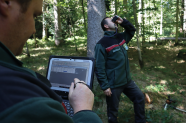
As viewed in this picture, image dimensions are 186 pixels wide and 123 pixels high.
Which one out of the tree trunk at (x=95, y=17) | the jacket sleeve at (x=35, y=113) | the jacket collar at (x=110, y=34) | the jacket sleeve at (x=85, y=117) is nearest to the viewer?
the jacket sleeve at (x=35, y=113)

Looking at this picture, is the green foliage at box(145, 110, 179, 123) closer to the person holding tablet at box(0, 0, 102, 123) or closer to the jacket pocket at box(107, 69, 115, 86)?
the jacket pocket at box(107, 69, 115, 86)

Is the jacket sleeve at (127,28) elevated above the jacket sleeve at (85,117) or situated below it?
above

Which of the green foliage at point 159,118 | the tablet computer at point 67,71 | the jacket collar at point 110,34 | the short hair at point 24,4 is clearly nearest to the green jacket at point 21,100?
the short hair at point 24,4

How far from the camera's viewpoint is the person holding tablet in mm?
415

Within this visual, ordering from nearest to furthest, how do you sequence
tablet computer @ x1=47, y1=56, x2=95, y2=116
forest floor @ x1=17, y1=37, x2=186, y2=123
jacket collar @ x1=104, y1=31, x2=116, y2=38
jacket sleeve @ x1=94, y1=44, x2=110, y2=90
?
tablet computer @ x1=47, y1=56, x2=95, y2=116
jacket sleeve @ x1=94, y1=44, x2=110, y2=90
jacket collar @ x1=104, y1=31, x2=116, y2=38
forest floor @ x1=17, y1=37, x2=186, y2=123

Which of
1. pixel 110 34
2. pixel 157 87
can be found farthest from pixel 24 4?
pixel 157 87

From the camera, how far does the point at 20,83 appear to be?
18.0 inches

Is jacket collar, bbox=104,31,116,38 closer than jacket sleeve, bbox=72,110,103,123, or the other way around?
jacket sleeve, bbox=72,110,103,123

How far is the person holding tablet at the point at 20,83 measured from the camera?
41 centimetres

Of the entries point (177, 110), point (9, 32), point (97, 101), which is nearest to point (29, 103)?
point (9, 32)

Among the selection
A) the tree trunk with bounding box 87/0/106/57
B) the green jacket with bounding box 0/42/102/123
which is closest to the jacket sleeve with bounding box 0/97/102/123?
the green jacket with bounding box 0/42/102/123

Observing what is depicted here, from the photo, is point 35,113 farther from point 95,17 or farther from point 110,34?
point 95,17

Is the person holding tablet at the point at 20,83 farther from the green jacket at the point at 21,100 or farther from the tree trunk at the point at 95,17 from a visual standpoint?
the tree trunk at the point at 95,17

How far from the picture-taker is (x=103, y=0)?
14.5 ft
